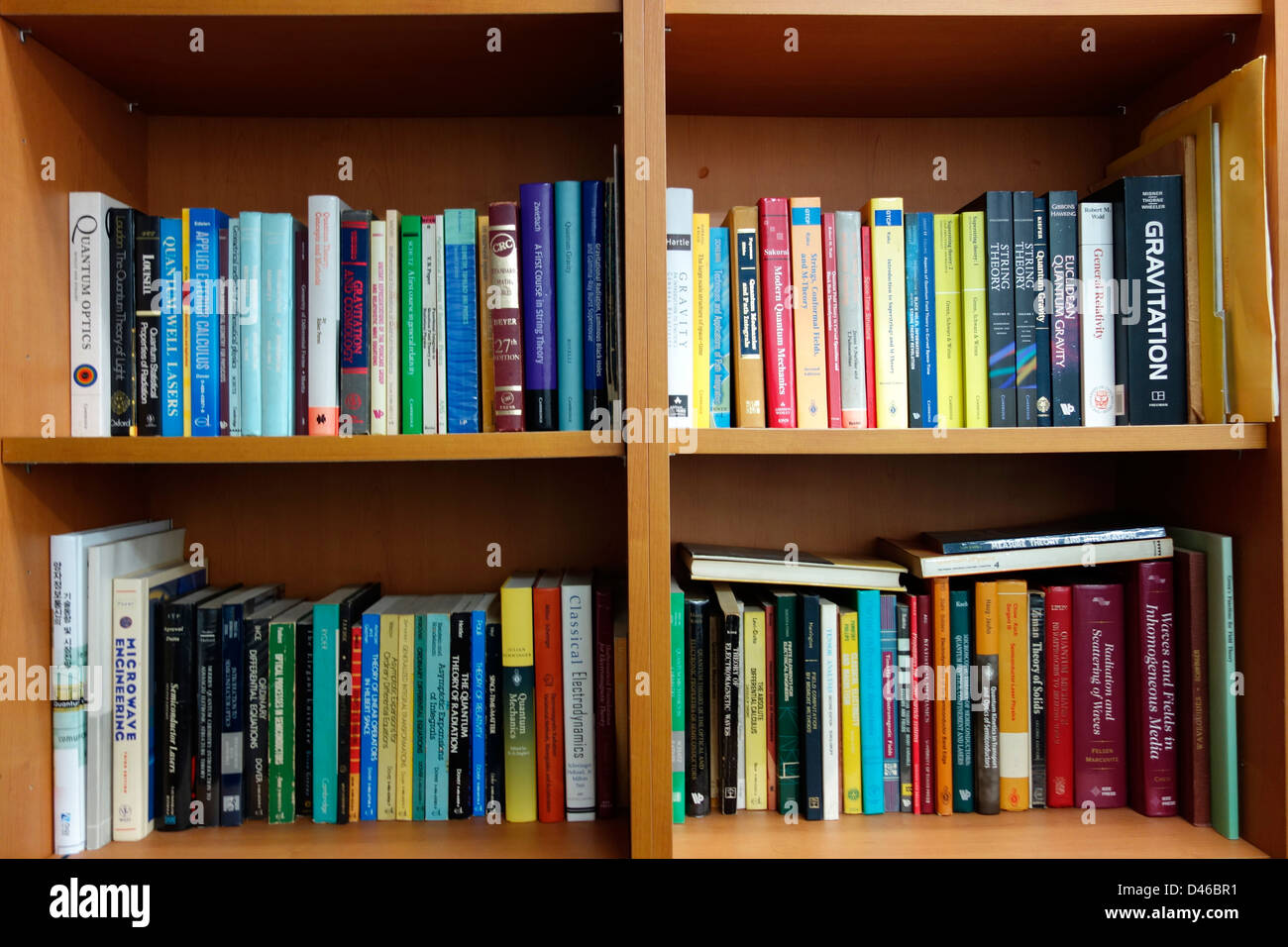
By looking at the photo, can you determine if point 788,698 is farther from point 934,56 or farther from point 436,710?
point 934,56

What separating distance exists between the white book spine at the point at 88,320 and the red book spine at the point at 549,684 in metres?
0.59

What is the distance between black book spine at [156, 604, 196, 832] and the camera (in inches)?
41.9

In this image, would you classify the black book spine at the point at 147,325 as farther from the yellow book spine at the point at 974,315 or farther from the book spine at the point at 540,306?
the yellow book spine at the point at 974,315

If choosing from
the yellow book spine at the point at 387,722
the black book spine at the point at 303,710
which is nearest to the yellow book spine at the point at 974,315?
the yellow book spine at the point at 387,722

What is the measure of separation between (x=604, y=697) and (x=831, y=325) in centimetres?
55

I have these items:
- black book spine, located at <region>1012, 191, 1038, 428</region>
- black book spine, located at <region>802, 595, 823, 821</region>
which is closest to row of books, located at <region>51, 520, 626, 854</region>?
black book spine, located at <region>802, 595, 823, 821</region>

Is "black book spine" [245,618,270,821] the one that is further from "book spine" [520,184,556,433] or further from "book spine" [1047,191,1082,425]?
"book spine" [1047,191,1082,425]

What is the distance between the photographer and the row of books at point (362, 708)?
106 cm

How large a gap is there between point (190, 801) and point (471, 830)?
36 centimetres
